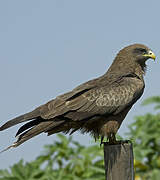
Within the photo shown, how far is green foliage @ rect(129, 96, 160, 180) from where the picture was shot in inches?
348

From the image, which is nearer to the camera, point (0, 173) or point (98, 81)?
point (98, 81)


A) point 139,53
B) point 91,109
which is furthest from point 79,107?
point 139,53

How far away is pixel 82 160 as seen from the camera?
8539mm

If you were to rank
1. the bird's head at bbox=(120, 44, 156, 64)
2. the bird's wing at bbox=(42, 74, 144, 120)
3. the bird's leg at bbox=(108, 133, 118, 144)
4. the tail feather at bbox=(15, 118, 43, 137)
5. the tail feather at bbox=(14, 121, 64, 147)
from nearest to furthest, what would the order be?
the tail feather at bbox=(14, 121, 64, 147)
the tail feather at bbox=(15, 118, 43, 137)
the bird's wing at bbox=(42, 74, 144, 120)
the bird's leg at bbox=(108, 133, 118, 144)
the bird's head at bbox=(120, 44, 156, 64)

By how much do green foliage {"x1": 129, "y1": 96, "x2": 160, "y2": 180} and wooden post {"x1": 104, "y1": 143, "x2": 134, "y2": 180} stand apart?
6.34 ft

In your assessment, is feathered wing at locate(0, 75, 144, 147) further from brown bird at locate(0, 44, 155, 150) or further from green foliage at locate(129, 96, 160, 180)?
green foliage at locate(129, 96, 160, 180)

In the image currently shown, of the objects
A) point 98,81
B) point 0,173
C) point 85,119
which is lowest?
point 0,173

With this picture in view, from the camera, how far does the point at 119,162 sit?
20.9 feet

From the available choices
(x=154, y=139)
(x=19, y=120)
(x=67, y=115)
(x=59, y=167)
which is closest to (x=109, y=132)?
(x=67, y=115)

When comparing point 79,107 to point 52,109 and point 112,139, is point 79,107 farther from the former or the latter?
point 112,139

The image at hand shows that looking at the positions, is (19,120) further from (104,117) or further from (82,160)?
(82,160)

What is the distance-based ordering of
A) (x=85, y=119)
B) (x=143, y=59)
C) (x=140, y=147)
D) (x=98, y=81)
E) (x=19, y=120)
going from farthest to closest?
(x=140, y=147) → (x=143, y=59) → (x=98, y=81) → (x=85, y=119) → (x=19, y=120)

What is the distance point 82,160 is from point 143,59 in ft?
6.05

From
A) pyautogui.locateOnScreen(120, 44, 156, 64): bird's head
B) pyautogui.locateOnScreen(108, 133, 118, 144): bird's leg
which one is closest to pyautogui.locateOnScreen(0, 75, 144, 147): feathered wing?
pyautogui.locateOnScreen(108, 133, 118, 144): bird's leg
